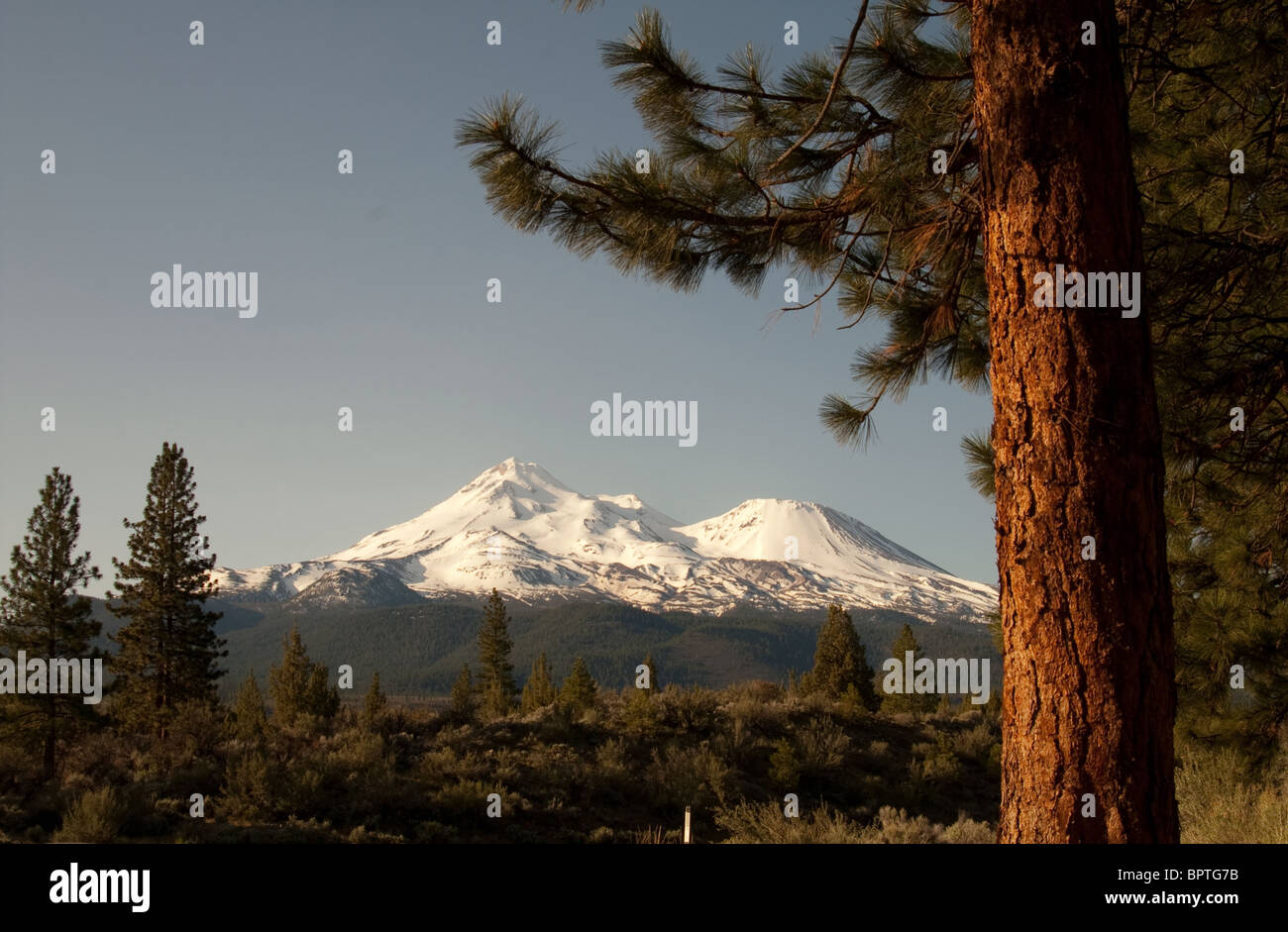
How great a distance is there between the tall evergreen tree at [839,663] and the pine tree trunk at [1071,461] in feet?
127

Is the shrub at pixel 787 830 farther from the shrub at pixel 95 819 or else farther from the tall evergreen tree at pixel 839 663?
the tall evergreen tree at pixel 839 663

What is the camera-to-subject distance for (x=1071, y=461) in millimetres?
3066

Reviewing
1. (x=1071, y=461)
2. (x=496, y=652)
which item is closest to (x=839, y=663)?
(x=496, y=652)

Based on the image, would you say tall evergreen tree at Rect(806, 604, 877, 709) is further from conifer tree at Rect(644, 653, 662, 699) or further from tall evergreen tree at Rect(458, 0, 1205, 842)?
tall evergreen tree at Rect(458, 0, 1205, 842)

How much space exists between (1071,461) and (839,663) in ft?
140

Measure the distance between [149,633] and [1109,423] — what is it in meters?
41.4

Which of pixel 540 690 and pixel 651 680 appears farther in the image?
pixel 540 690

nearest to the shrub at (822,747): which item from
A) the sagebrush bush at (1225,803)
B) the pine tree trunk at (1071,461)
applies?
the sagebrush bush at (1225,803)

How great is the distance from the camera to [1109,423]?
119 inches

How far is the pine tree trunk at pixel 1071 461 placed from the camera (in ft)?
9.66

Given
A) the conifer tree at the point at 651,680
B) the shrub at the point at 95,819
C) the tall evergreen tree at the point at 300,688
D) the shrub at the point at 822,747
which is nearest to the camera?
the shrub at the point at 95,819

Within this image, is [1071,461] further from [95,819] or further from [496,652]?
[496,652]
